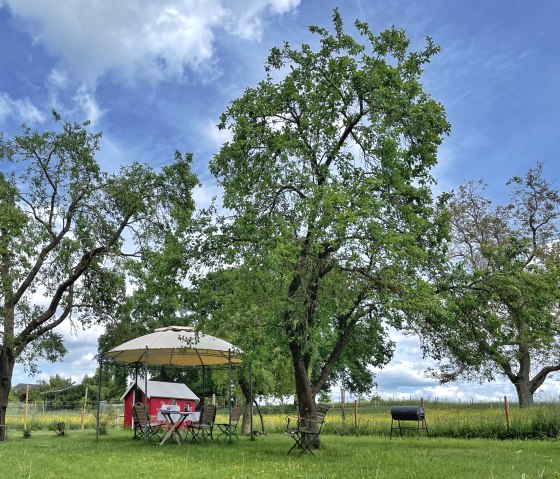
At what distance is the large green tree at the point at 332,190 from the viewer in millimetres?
12781

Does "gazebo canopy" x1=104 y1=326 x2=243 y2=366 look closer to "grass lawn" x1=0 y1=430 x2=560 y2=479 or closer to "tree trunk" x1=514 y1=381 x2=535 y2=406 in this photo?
"grass lawn" x1=0 y1=430 x2=560 y2=479

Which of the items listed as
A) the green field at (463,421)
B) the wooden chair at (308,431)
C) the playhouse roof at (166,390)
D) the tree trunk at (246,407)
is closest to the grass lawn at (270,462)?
the wooden chair at (308,431)

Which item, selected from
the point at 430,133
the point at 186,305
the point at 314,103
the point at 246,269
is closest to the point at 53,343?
the point at 186,305

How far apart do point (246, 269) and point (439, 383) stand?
22905 millimetres

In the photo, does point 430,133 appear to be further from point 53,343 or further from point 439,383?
point 439,383

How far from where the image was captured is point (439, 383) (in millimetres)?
32906

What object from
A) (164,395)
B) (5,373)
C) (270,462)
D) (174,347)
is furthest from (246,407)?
(270,462)

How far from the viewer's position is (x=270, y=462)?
11.1 meters

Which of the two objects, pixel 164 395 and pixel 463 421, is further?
pixel 164 395

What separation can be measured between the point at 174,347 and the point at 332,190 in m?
6.35

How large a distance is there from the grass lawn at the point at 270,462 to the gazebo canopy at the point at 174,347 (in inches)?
97.4

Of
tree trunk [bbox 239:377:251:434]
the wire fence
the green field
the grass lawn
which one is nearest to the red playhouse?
the wire fence

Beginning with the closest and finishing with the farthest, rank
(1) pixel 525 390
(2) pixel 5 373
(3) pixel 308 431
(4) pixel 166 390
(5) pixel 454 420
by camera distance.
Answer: (3) pixel 308 431
(5) pixel 454 420
(2) pixel 5 373
(4) pixel 166 390
(1) pixel 525 390

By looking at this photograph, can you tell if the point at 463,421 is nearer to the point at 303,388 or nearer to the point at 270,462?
the point at 303,388
